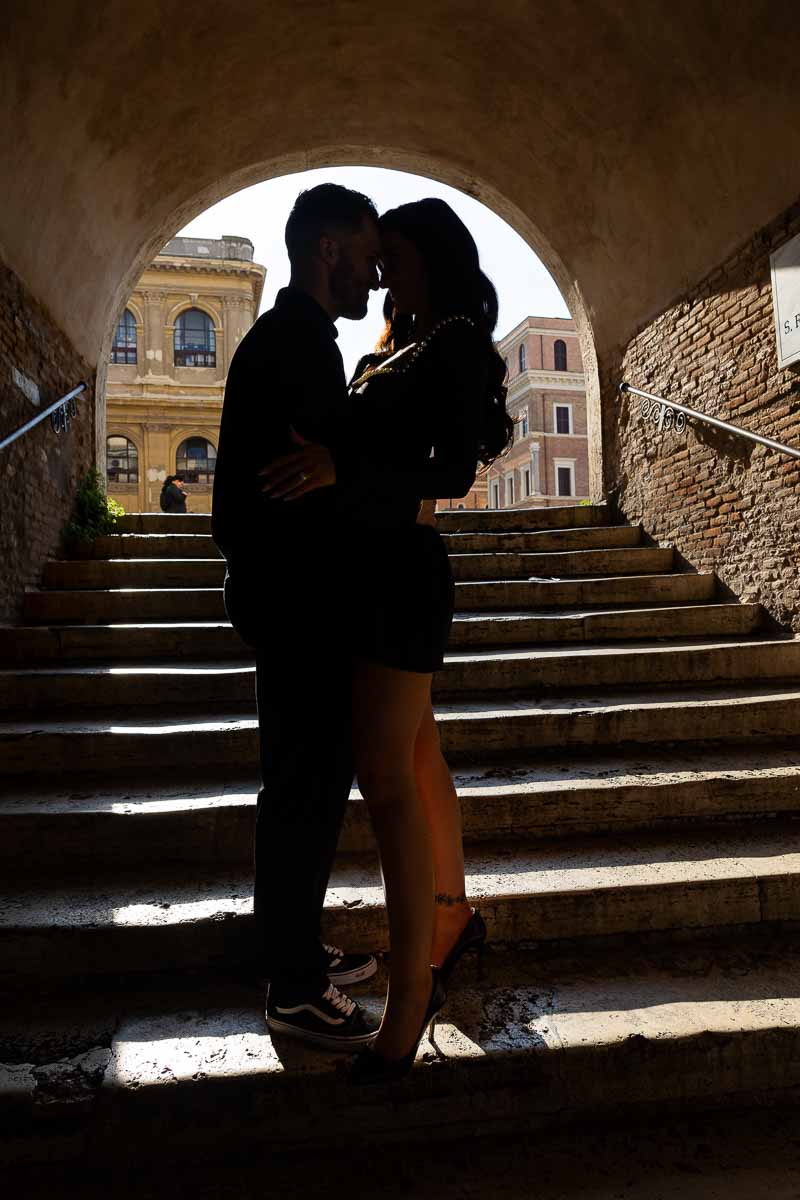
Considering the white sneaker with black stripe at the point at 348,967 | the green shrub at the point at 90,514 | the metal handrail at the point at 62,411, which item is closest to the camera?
the white sneaker with black stripe at the point at 348,967

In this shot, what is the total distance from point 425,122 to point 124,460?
84.3ft

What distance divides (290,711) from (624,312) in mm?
5469

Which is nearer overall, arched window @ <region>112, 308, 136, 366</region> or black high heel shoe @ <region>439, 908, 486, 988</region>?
black high heel shoe @ <region>439, 908, 486, 988</region>

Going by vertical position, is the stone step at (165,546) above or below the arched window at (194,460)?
below

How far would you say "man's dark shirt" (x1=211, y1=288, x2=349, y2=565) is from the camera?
1.56 m

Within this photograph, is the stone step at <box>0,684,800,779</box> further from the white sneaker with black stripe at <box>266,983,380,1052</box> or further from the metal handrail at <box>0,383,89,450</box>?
the metal handrail at <box>0,383,89,450</box>

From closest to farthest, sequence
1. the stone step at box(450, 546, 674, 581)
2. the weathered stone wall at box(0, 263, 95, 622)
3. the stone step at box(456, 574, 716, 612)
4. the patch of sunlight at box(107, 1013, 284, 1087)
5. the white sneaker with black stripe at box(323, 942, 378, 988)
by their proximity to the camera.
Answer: the patch of sunlight at box(107, 1013, 284, 1087)
the white sneaker with black stripe at box(323, 942, 378, 988)
the weathered stone wall at box(0, 263, 95, 622)
the stone step at box(456, 574, 716, 612)
the stone step at box(450, 546, 674, 581)

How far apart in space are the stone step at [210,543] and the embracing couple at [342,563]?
337cm

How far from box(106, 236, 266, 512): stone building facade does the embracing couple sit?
28.0 meters

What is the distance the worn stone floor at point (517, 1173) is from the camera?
1.53 m

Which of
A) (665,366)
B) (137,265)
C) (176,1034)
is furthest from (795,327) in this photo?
(137,265)

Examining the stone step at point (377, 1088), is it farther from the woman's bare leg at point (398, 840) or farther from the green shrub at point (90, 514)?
the green shrub at point (90, 514)

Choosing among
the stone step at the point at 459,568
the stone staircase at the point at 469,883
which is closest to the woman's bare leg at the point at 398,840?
the stone staircase at the point at 469,883

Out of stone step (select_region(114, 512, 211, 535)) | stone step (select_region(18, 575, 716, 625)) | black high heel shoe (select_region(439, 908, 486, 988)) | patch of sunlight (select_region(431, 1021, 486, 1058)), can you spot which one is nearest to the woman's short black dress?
black high heel shoe (select_region(439, 908, 486, 988))
